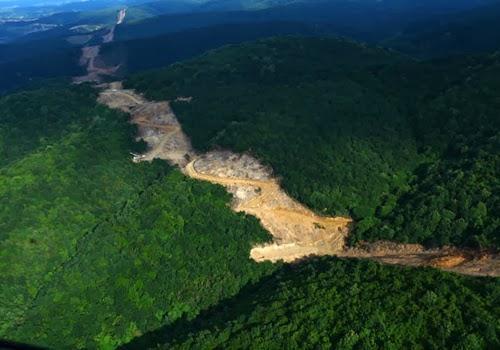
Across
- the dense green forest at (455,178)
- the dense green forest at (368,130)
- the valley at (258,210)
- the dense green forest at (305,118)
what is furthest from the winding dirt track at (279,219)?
the dense green forest at (455,178)

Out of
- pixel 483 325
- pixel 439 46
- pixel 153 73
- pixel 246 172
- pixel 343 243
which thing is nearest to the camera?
pixel 483 325

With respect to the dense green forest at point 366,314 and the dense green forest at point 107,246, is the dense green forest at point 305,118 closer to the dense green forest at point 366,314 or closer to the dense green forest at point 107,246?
the dense green forest at point 107,246

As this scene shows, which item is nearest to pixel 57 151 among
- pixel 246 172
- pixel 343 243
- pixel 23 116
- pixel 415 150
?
pixel 23 116

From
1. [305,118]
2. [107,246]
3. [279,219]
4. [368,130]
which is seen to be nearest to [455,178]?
[368,130]

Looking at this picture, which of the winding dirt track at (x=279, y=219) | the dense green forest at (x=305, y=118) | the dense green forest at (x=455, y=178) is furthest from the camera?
the dense green forest at (x=305, y=118)

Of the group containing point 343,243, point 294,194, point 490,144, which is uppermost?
point 490,144

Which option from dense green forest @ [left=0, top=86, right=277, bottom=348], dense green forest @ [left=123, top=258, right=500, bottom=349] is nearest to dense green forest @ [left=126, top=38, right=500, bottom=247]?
dense green forest @ [left=0, top=86, right=277, bottom=348]

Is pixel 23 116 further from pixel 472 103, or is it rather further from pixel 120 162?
pixel 472 103
